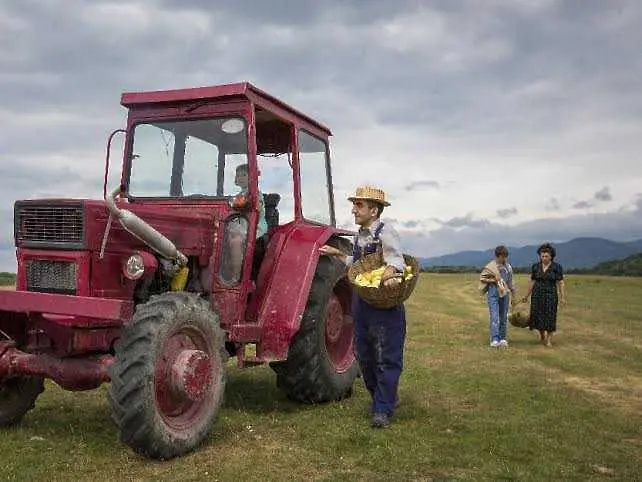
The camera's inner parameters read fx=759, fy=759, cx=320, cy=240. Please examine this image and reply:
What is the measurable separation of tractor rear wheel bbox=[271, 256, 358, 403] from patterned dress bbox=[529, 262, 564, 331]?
577cm

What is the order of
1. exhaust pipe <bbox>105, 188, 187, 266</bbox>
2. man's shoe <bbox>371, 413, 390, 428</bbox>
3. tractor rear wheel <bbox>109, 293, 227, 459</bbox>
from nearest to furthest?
tractor rear wheel <bbox>109, 293, 227, 459</bbox> < exhaust pipe <bbox>105, 188, 187, 266</bbox> < man's shoe <bbox>371, 413, 390, 428</bbox>

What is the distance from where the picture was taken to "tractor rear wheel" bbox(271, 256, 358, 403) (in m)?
6.75

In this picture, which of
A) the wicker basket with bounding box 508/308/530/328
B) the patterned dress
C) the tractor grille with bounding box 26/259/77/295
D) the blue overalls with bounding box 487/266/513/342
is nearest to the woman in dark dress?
the patterned dress

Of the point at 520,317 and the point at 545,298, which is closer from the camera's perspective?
the point at 545,298

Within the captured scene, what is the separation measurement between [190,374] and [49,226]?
1.48 metres

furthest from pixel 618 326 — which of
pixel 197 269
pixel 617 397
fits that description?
pixel 197 269

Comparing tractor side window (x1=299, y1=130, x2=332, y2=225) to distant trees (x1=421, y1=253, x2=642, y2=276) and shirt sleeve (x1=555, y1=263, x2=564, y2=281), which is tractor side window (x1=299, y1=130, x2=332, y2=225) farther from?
distant trees (x1=421, y1=253, x2=642, y2=276)

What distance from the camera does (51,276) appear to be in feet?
17.9

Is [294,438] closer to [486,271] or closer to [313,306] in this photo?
[313,306]

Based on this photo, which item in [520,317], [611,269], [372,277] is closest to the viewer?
[372,277]

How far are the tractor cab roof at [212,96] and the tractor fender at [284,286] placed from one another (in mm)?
1164

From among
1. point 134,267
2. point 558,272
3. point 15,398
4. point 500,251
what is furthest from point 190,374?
point 558,272

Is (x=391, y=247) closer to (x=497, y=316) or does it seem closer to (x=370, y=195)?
(x=370, y=195)

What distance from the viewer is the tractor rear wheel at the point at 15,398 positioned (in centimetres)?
592
